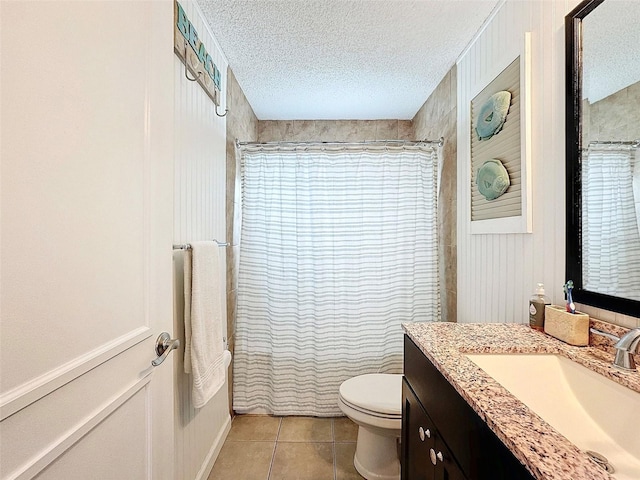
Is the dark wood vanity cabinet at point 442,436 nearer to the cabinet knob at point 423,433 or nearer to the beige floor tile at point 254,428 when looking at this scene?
the cabinet knob at point 423,433

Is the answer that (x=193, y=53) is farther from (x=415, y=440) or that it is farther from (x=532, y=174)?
(x=415, y=440)

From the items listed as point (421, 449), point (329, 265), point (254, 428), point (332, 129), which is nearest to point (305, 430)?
point (254, 428)

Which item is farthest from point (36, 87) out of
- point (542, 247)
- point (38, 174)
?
point (542, 247)

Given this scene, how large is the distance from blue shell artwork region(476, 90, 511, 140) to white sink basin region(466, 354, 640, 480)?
1.04 metres

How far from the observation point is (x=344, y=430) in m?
2.32

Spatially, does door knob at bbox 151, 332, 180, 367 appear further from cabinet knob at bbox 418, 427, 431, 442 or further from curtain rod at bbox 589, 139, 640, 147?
curtain rod at bbox 589, 139, 640, 147

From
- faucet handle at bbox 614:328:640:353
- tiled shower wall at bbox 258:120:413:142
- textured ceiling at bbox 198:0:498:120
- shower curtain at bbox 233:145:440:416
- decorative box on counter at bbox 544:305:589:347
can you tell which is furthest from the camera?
tiled shower wall at bbox 258:120:413:142

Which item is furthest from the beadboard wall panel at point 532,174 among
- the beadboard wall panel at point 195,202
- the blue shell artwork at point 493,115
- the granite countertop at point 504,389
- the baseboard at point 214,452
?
the baseboard at point 214,452

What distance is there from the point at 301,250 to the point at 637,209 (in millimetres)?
1771

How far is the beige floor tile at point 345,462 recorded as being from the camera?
1.89 meters

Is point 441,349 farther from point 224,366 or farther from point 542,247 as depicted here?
point 224,366

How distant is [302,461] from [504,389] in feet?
5.21

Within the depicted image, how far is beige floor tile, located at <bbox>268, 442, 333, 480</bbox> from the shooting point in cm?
189

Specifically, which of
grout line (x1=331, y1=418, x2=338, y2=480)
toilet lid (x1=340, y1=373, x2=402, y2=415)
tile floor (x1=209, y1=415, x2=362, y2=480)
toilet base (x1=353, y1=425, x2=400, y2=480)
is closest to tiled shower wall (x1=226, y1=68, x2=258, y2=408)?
tile floor (x1=209, y1=415, x2=362, y2=480)
